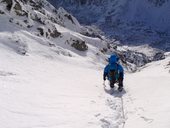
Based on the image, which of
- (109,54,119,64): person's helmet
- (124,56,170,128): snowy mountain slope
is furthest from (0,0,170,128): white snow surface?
(109,54,119,64): person's helmet

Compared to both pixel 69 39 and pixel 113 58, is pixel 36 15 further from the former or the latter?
pixel 113 58

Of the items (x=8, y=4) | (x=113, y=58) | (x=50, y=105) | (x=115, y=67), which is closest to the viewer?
(x=50, y=105)

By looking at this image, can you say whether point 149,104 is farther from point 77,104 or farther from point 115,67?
point 115,67

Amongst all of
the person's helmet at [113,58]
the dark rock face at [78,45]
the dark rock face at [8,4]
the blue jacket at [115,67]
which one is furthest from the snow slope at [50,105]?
the dark rock face at [78,45]

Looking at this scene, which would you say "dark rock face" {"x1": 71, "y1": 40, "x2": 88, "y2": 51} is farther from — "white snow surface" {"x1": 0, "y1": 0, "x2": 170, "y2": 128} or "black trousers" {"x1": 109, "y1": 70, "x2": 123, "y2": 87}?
"black trousers" {"x1": 109, "y1": 70, "x2": 123, "y2": 87}

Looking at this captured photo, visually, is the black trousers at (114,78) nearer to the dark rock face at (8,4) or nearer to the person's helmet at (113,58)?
the person's helmet at (113,58)

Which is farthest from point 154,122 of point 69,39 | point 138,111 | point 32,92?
point 69,39

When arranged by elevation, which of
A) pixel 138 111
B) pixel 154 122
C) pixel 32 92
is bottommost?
pixel 154 122

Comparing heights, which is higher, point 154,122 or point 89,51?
point 89,51

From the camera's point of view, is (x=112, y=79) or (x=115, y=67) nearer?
(x=112, y=79)

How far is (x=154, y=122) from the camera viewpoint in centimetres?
1108

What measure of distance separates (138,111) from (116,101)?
231 cm

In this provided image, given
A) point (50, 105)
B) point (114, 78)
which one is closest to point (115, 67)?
point (114, 78)

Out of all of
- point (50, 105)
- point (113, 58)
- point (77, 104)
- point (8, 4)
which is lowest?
point (50, 105)
